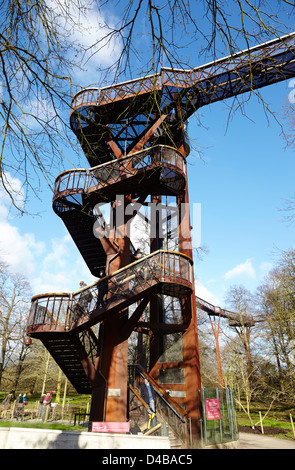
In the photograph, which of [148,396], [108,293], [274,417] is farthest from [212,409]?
[274,417]

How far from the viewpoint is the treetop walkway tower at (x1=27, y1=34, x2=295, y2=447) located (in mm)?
10695

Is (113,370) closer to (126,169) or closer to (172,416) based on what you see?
(172,416)

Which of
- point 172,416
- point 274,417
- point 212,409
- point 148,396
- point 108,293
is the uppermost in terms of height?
point 108,293

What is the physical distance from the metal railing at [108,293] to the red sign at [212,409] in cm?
443

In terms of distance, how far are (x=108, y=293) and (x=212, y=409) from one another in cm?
594

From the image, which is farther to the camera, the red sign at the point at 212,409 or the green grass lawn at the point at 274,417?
the green grass lawn at the point at 274,417

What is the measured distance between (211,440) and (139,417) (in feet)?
9.29

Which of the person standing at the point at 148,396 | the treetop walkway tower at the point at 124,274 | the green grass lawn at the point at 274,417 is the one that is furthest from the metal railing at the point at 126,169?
the green grass lawn at the point at 274,417

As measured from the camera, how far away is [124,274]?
442 inches

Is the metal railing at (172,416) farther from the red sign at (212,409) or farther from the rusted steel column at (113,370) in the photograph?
the rusted steel column at (113,370)

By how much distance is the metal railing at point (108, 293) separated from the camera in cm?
1045

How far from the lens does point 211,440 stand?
11.1 meters

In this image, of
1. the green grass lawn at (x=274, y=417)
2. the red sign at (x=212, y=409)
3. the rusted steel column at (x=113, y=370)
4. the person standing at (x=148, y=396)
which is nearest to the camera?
the person standing at (x=148, y=396)
